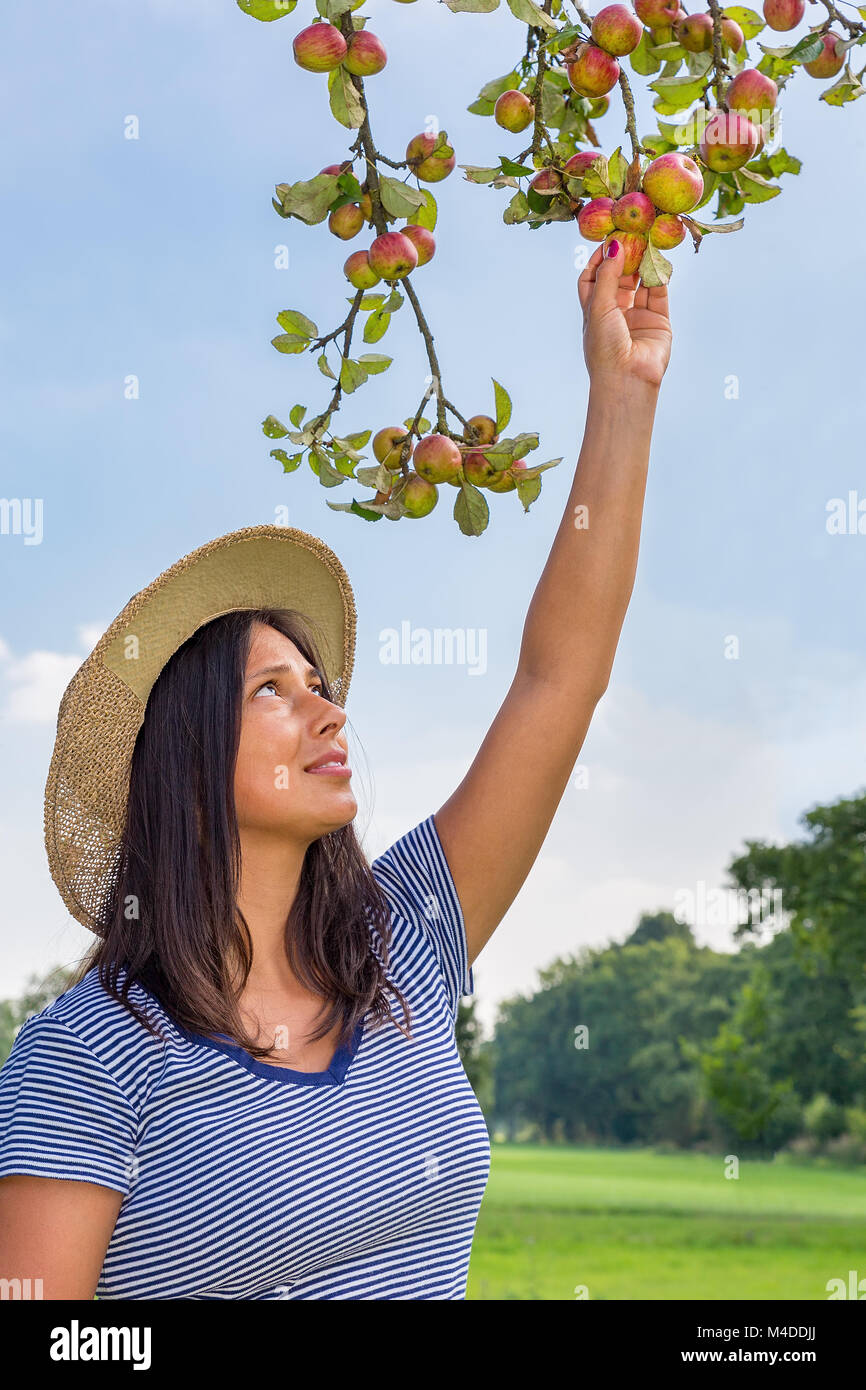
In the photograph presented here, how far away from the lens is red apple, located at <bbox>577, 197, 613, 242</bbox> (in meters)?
1.61

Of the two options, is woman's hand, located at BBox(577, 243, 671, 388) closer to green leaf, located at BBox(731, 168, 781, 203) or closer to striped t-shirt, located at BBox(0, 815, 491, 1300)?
green leaf, located at BBox(731, 168, 781, 203)

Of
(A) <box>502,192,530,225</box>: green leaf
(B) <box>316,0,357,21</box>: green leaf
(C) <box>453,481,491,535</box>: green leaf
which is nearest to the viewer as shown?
(B) <box>316,0,357,21</box>: green leaf

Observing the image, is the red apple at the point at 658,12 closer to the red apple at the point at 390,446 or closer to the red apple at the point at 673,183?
the red apple at the point at 673,183

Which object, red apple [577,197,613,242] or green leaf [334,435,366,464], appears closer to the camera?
red apple [577,197,613,242]

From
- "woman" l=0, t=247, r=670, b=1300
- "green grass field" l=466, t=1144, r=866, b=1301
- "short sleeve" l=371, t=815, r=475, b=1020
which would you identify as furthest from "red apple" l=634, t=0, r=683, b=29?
"green grass field" l=466, t=1144, r=866, b=1301

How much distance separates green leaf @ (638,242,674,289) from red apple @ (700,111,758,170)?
0.43 feet

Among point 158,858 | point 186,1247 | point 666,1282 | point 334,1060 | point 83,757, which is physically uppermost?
point 83,757

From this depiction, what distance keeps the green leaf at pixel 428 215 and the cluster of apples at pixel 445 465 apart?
0.31 m

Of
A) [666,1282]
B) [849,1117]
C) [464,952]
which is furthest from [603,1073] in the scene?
[464,952]

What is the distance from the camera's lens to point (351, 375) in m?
1.81
